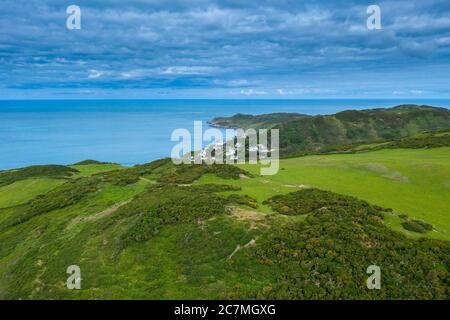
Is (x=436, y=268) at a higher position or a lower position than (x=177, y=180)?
lower

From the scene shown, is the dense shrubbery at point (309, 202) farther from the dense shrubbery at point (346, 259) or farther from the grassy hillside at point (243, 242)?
the dense shrubbery at point (346, 259)

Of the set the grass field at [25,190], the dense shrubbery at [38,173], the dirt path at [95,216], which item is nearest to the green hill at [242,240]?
the dirt path at [95,216]

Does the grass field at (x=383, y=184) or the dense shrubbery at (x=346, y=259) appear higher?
the grass field at (x=383, y=184)

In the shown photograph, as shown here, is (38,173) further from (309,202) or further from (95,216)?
(309,202)

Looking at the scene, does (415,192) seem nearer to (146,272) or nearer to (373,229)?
(373,229)

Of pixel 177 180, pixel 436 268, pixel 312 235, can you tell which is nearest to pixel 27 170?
pixel 177 180

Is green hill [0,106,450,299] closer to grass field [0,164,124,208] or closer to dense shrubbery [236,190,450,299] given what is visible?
dense shrubbery [236,190,450,299]

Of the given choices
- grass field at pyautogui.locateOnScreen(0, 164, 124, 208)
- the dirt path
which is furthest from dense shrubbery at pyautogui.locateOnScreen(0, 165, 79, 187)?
the dirt path
